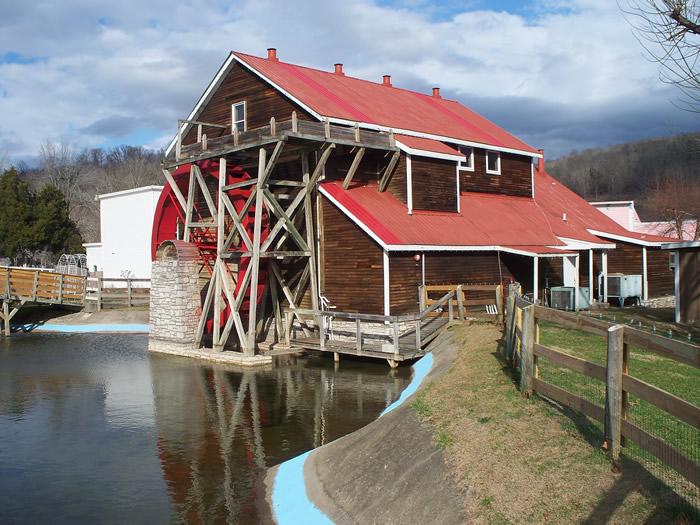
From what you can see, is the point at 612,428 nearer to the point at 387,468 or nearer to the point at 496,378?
the point at 387,468

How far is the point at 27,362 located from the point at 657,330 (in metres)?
19.0

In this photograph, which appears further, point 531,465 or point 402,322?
point 402,322

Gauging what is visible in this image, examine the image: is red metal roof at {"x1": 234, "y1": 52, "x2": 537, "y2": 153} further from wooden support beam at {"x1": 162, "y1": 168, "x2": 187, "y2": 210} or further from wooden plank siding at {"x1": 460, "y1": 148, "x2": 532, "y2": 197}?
wooden support beam at {"x1": 162, "y1": 168, "x2": 187, "y2": 210}

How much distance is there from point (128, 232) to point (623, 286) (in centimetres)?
2700

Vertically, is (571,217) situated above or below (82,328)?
above

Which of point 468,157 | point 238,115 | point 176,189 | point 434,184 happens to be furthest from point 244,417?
point 468,157

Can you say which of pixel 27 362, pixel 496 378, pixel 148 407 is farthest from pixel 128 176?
pixel 496 378

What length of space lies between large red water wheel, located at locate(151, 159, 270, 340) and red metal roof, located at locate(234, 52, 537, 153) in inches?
140

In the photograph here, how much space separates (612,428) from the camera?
6523 mm

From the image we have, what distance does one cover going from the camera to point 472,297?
22.5m

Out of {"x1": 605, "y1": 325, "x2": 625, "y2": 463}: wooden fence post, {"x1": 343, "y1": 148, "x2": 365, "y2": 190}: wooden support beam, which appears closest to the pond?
{"x1": 605, "y1": 325, "x2": 625, "y2": 463}: wooden fence post

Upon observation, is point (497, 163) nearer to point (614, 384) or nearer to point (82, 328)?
point (82, 328)

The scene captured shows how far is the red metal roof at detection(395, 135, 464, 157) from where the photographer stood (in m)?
23.4

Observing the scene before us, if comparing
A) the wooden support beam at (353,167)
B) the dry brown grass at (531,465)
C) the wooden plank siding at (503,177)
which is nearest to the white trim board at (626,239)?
the wooden plank siding at (503,177)
